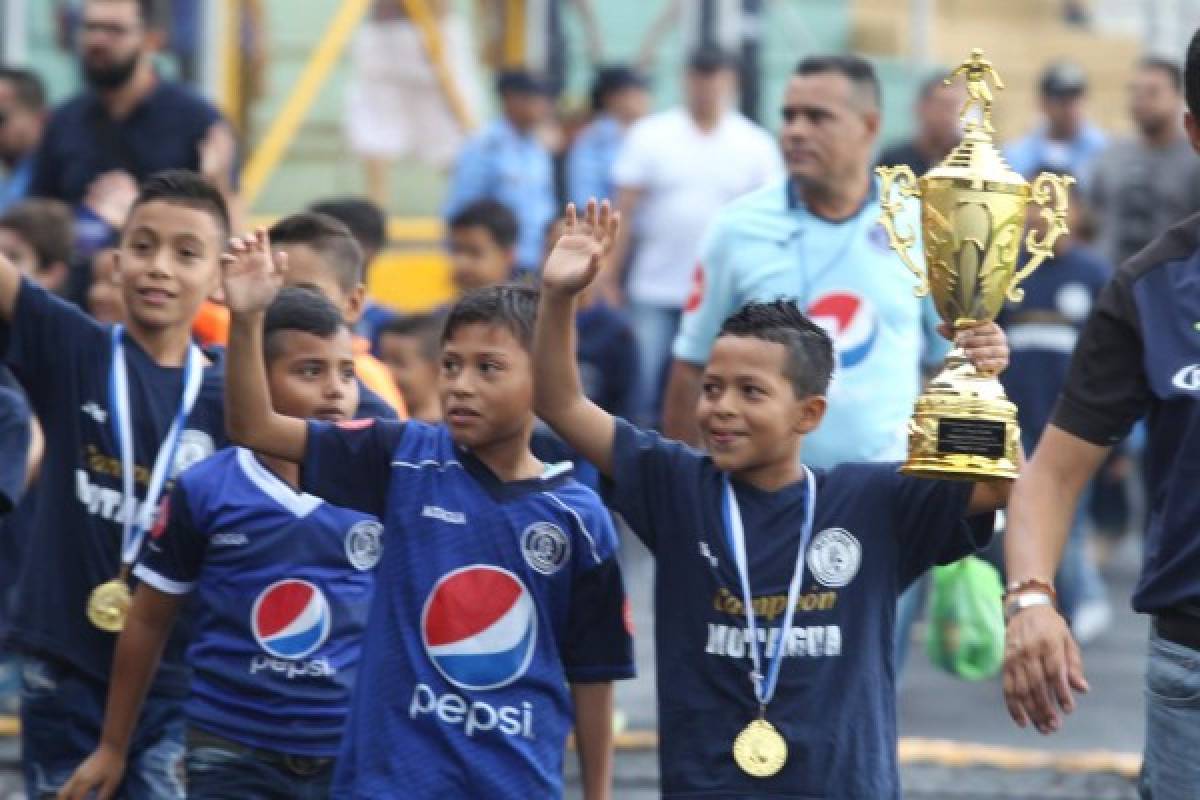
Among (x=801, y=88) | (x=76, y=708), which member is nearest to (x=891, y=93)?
(x=801, y=88)

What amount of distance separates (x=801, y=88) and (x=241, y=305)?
2.79m

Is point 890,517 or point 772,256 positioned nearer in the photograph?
point 890,517

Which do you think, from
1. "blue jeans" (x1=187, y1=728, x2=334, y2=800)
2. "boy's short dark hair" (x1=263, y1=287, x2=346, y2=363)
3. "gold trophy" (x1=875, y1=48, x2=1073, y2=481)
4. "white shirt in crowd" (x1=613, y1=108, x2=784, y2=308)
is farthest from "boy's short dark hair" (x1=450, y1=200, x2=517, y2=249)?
"gold trophy" (x1=875, y1=48, x2=1073, y2=481)

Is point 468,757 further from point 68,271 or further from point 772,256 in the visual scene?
point 68,271

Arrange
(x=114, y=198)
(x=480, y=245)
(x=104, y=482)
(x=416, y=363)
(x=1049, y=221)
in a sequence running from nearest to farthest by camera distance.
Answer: (x=1049, y=221)
(x=104, y=482)
(x=114, y=198)
(x=416, y=363)
(x=480, y=245)

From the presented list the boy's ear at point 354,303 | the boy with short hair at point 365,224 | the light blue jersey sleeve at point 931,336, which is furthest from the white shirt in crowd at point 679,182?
the boy's ear at point 354,303

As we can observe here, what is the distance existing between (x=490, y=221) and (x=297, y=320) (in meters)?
5.25

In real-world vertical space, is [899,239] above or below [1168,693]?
above

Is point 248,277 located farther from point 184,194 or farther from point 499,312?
point 184,194

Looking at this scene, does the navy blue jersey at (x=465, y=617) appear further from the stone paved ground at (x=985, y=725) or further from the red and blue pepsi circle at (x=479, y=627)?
the stone paved ground at (x=985, y=725)

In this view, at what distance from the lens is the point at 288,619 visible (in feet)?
21.5

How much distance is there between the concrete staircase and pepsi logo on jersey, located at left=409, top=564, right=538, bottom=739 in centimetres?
1828

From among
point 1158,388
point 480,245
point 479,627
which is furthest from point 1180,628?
point 480,245

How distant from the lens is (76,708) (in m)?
6.85
